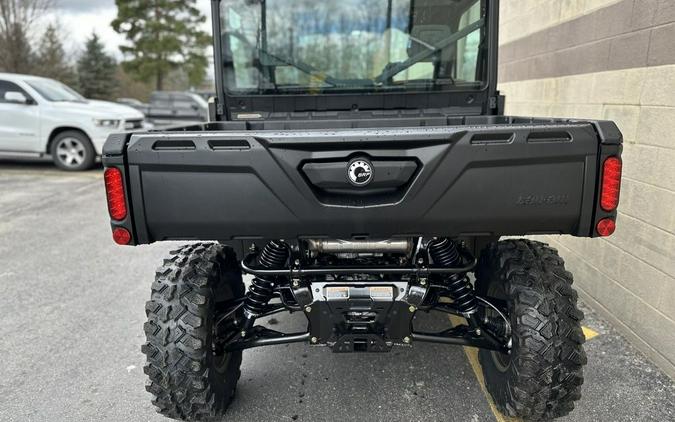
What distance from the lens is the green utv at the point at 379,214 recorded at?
2.14 metres

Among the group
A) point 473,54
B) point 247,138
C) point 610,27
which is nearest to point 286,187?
point 247,138

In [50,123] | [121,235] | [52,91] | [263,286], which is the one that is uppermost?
[52,91]

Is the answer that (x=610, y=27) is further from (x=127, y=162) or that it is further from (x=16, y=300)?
(x=16, y=300)

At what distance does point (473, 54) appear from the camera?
3463 millimetres

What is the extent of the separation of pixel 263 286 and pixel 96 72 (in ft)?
110

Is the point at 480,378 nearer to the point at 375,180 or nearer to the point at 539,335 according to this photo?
the point at 539,335

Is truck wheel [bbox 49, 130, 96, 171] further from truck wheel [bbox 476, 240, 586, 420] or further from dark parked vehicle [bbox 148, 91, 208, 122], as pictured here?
truck wheel [bbox 476, 240, 586, 420]

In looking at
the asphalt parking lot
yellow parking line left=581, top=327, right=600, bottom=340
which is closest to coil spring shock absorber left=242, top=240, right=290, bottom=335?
the asphalt parking lot

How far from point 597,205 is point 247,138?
156 cm

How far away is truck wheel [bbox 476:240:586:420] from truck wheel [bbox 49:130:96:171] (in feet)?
33.4

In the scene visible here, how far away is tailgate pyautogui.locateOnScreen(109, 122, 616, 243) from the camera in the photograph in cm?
212

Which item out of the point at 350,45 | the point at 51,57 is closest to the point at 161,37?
the point at 51,57

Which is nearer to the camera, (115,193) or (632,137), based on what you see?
(115,193)

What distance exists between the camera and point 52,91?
10852 mm
